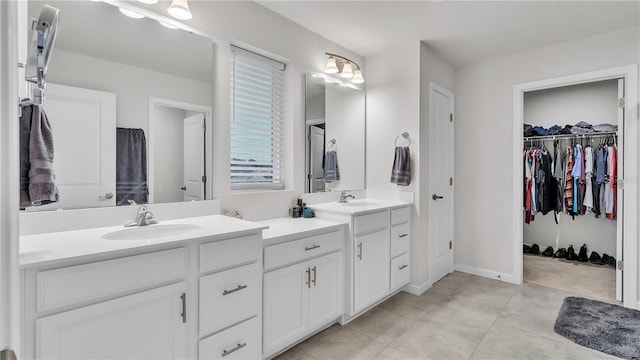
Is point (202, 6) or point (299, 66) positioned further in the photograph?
point (299, 66)

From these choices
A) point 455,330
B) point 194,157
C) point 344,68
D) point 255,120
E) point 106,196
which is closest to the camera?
point 106,196

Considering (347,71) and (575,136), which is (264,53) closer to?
(347,71)

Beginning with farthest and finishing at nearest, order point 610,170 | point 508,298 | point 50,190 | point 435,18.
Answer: point 610,170
point 508,298
point 435,18
point 50,190

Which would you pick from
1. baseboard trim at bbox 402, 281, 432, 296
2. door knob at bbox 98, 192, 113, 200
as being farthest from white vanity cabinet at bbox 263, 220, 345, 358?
baseboard trim at bbox 402, 281, 432, 296

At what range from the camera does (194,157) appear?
2014 mm

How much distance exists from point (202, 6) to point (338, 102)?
1.51m

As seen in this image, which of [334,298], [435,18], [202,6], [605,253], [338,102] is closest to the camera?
[202,6]

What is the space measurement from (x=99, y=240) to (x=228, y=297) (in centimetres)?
64

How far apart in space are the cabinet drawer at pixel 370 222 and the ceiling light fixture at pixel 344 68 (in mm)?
1375

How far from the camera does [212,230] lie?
5.13 feet

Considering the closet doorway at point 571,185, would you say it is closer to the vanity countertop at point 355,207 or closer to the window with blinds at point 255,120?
the vanity countertop at point 355,207

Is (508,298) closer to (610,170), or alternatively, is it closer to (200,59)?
(610,170)

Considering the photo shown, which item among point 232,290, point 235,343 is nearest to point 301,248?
point 232,290

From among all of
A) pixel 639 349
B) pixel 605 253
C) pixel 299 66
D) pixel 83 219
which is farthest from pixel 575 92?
pixel 83 219
